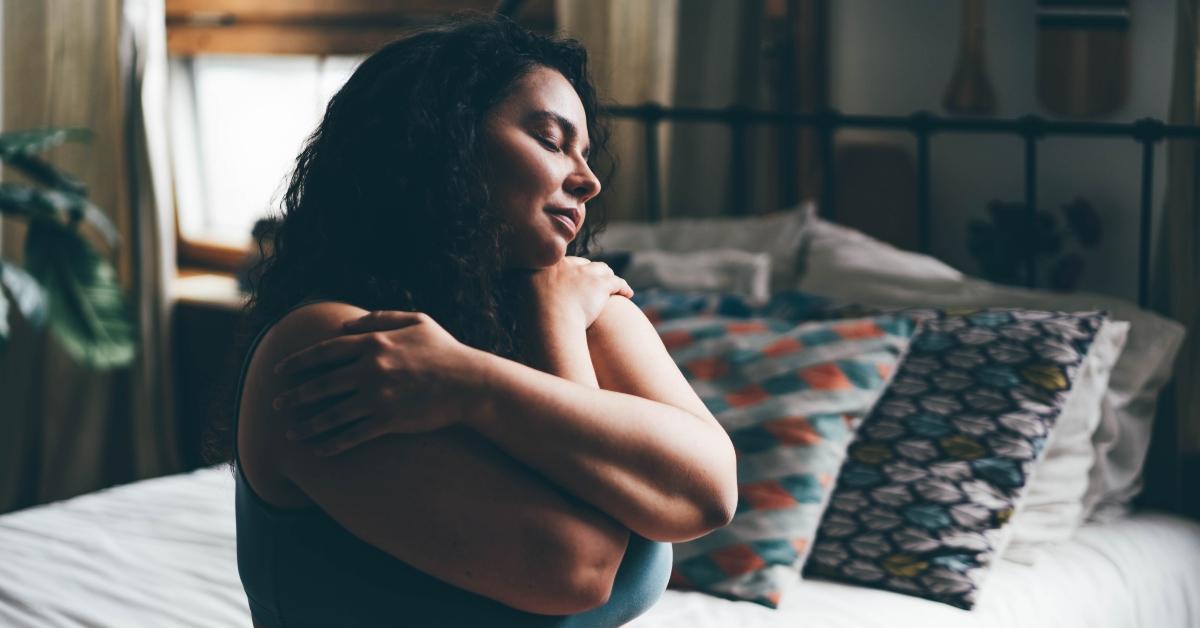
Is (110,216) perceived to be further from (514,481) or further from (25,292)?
(514,481)

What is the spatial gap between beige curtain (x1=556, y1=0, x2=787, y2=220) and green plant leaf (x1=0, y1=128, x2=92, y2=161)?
1.20m

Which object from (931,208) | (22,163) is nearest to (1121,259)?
(931,208)

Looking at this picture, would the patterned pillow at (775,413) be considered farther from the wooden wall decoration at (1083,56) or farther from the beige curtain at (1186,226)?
the wooden wall decoration at (1083,56)

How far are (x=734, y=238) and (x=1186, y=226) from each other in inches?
30.1

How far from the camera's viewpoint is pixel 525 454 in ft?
3.06

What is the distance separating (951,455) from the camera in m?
1.70

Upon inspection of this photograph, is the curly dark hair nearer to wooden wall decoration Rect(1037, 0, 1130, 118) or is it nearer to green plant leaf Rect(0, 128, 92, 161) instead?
wooden wall decoration Rect(1037, 0, 1130, 118)

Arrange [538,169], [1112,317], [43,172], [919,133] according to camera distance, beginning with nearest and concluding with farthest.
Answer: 1. [538,169]
2. [1112,317]
3. [919,133]
4. [43,172]

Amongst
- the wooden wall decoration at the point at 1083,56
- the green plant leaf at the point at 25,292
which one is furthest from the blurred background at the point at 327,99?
the green plant leaf at the point at 25,292

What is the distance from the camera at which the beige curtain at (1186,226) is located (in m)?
1.92

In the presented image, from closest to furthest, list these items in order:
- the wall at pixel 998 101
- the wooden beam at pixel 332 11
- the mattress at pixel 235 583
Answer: the mattress at pixel 235 583
the wall at pixel 998 101
the wooden beam at pixel 332 11

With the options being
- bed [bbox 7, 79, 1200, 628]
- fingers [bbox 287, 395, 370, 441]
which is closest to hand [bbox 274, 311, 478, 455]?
fingers [bbox 287, 395, 370, 441]

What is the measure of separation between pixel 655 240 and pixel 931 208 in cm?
52

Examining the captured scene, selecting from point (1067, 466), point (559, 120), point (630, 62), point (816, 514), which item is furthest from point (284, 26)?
point (559, 120)
